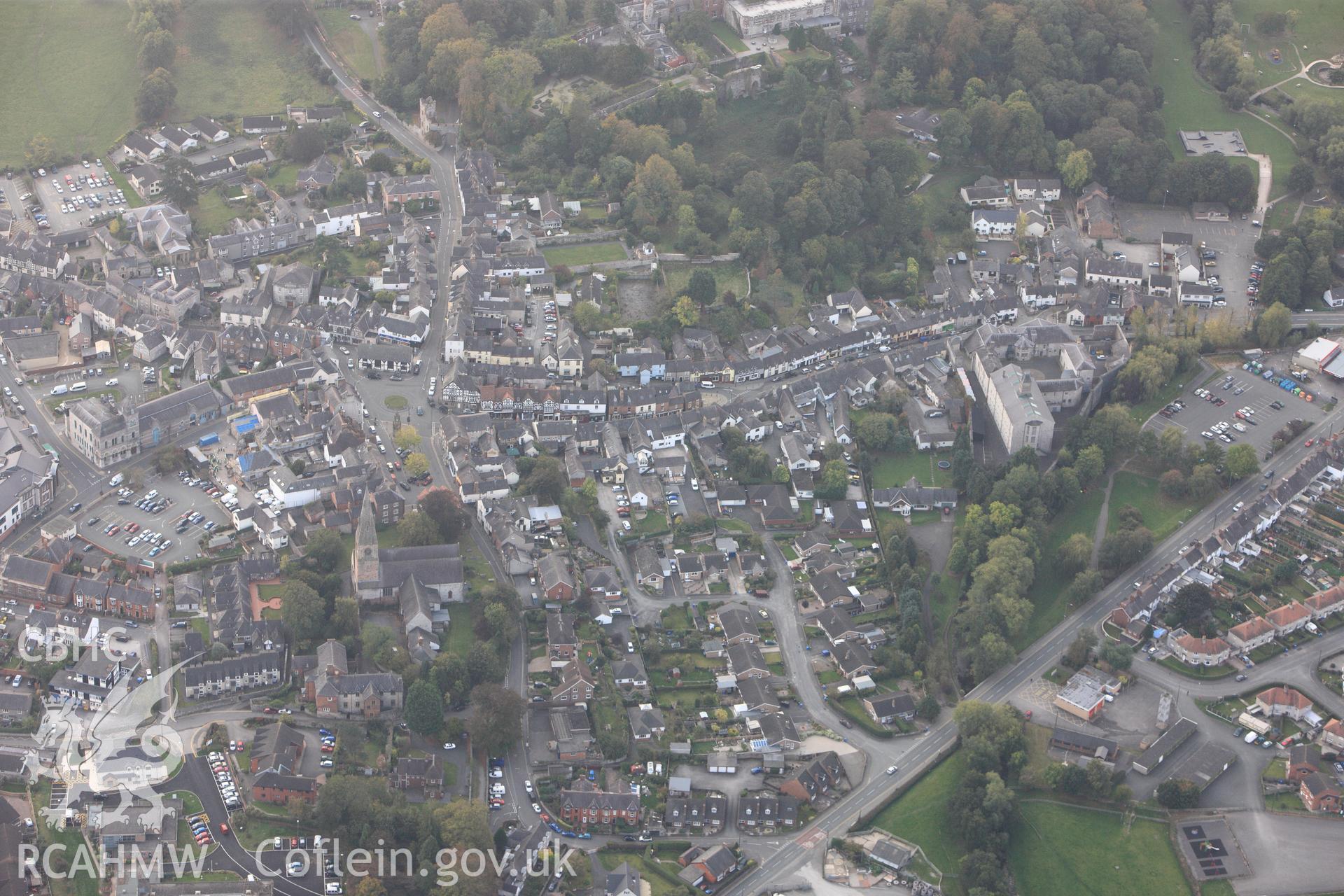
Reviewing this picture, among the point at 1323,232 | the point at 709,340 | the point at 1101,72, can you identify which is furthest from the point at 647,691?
the point at 1101,72

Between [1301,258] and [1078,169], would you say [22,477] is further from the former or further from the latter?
[1301,258]

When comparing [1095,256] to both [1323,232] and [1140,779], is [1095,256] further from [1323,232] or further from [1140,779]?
[1140,779]

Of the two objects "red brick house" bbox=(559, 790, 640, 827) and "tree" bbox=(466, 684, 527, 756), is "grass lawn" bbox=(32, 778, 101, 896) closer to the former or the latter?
"tree" bbox=(466, 684, 527, 756)

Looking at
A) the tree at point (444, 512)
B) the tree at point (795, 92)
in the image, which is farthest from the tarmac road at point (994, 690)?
the tree at point (795, 92)

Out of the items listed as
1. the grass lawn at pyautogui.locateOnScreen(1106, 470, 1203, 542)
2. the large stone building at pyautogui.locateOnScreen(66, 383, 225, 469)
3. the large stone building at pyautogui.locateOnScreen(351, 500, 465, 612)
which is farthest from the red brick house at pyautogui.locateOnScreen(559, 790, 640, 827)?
the large stone building at pyautogui.locateOnScreen(66, 383, 225, 469)

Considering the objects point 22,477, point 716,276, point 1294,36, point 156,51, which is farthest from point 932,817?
point 1294,36

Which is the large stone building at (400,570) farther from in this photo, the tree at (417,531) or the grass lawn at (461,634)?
the grass lawn at (461,634)
